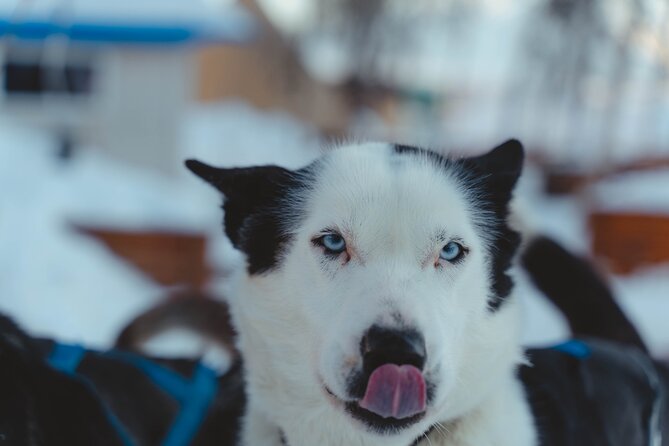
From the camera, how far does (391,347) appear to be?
1.51m

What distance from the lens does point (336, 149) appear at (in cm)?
202

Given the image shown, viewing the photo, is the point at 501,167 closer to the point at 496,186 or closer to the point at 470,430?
the point at 496,186

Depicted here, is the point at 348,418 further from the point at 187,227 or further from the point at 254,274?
the point at 187,227

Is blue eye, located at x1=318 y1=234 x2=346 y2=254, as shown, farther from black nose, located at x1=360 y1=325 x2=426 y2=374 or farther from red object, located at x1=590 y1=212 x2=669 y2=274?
red object, located at x1=590 y1=212 x2=669 y2=274

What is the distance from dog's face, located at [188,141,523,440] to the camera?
1560 mm

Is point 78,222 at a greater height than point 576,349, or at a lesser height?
lesser

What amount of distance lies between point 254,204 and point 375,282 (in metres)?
0.46

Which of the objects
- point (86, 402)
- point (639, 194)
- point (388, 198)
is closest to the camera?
point (388, 198)

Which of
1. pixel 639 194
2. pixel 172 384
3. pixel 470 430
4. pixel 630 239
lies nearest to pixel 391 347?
pixel 470 430

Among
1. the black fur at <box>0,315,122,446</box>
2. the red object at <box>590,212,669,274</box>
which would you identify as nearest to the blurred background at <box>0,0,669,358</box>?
the red object at <box>590,212,669,274</box>

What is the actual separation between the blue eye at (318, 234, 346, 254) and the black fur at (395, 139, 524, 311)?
1.00 ft

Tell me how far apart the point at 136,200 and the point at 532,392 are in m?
7.52

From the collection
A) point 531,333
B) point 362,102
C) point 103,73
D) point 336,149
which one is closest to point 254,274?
point 336,149

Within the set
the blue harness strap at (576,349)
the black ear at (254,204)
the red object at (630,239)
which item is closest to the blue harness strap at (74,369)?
the black ear at (254,204)
